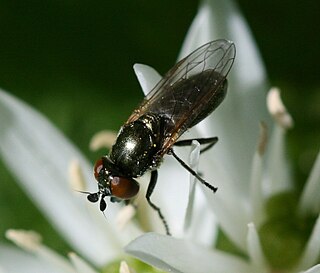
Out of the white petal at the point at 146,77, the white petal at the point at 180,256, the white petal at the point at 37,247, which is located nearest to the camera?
the white petal at the point at 180,256

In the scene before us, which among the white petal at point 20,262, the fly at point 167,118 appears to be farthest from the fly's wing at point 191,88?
the white petal at point 20,262

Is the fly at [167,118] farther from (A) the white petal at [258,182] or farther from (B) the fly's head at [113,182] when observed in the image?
(A) the white petal at [258,182]

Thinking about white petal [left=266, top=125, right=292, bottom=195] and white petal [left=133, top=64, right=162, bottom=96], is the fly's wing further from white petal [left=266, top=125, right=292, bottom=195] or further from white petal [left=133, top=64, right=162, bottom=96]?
white petal [left=266, top=125, right=292, bottom=195]

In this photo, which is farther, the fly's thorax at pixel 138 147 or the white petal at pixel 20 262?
the white petal at pixel 20 262

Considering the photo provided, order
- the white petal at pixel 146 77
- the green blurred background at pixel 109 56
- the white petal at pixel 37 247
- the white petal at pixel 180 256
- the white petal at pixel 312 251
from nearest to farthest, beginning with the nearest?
the white petal at pixel 180 256, the white petal at pixel 146 77, the white petal at pixel 312 251, the white petal at pixel 37 247, the green blurred background at pixel 109 56

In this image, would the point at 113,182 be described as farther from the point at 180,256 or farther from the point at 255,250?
the point at 255,250
